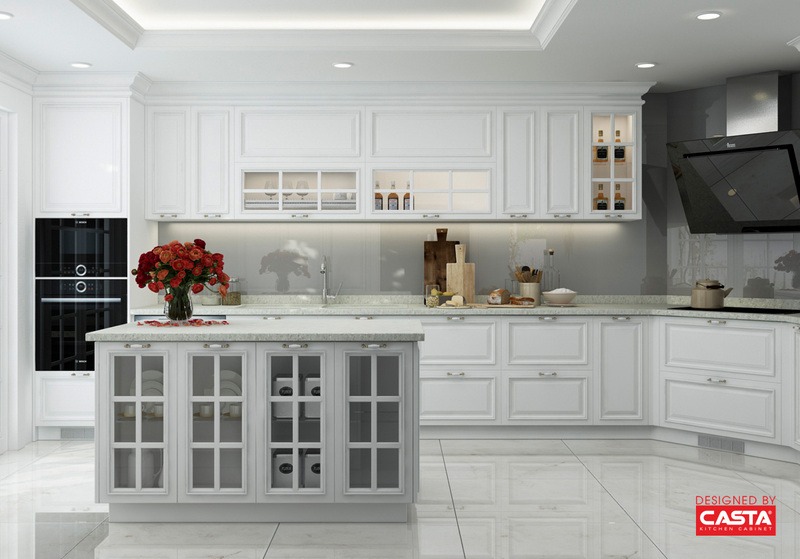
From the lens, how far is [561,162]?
5.37 meters

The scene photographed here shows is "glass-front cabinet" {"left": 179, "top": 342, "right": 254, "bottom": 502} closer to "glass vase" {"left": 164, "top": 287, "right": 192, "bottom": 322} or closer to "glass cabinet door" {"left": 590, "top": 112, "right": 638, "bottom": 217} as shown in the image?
"glass vase" {"left": 164, "top": 287, "right": 192, "bottom": 322}

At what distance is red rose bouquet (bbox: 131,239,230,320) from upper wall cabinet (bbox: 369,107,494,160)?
206 cm

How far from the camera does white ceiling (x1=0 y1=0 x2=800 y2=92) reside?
13.2 feet

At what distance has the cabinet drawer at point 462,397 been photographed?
510cm

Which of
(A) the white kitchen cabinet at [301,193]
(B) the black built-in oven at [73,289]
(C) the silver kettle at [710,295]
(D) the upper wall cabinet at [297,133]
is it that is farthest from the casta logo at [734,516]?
(B) the black built-in oven at [73,289]

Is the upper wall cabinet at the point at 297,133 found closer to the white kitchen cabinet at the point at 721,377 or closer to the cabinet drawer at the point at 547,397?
the cabinet drawer at the point at 547,397

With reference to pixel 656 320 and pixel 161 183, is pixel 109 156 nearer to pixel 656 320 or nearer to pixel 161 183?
pixel 161 183

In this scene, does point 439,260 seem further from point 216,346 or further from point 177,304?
point 216,346

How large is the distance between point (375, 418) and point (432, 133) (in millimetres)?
2675

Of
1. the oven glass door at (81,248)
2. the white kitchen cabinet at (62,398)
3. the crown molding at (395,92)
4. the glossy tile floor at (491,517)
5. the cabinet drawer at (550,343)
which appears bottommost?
the glossy tile floor at (491,517)

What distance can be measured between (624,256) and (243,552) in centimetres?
386

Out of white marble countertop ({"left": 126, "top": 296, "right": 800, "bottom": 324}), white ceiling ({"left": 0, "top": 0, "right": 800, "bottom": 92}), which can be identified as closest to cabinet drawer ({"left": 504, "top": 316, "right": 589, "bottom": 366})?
white marble countertop ({"left": 126, "top": 296, "right": 800, "bottom": 324})

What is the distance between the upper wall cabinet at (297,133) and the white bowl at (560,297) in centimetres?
179

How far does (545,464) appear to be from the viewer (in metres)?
4.46
